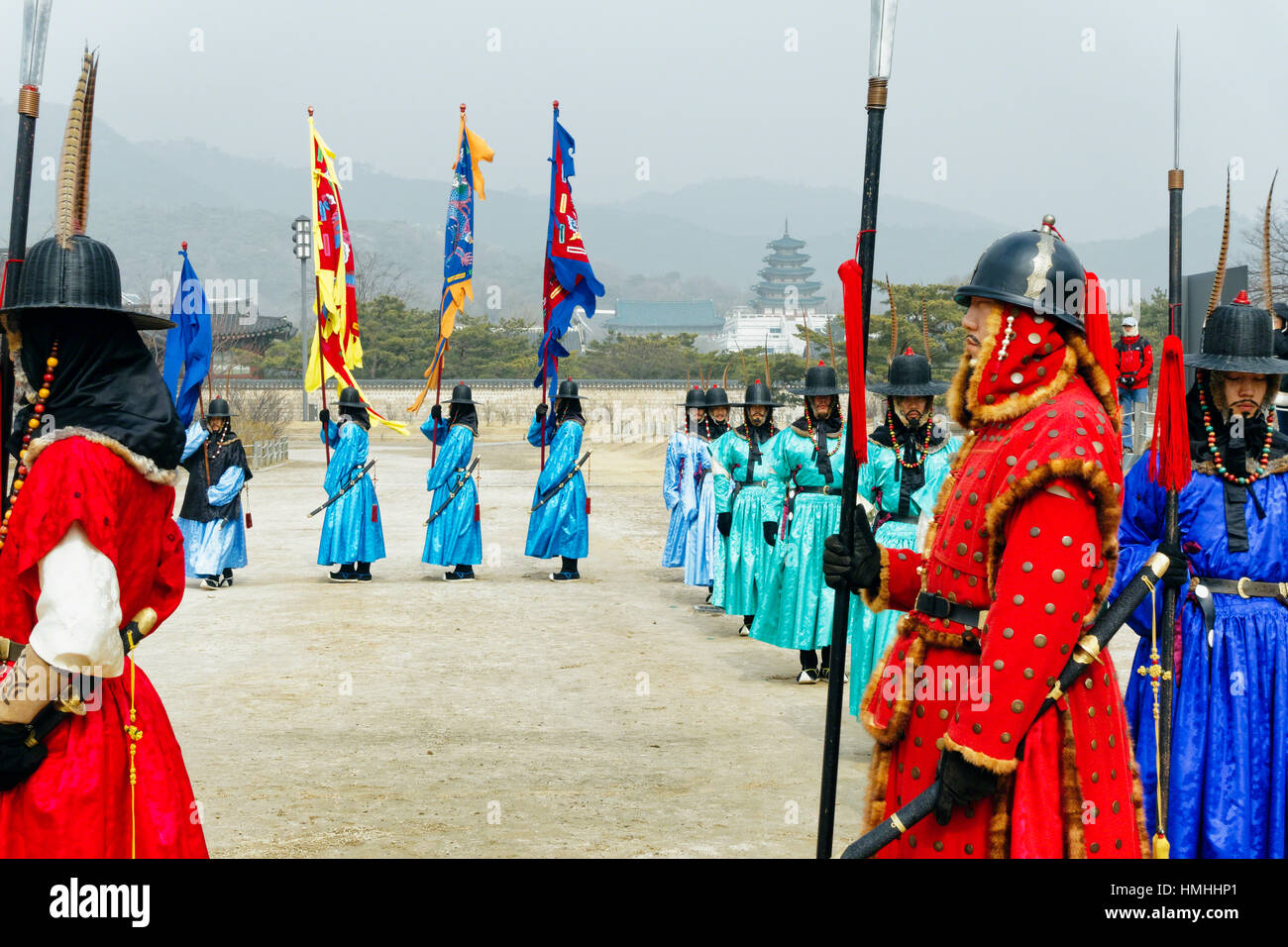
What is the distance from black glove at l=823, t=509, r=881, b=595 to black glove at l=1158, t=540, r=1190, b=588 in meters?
1.01

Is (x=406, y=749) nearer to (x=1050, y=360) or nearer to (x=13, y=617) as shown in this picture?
(x=13, y=617)

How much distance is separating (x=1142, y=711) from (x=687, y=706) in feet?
11.8

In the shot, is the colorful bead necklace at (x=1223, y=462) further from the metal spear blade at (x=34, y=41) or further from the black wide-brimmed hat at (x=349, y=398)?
the black wide-brimmed hat at (x=349, y=398)

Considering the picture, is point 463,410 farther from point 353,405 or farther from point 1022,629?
point 1022,629

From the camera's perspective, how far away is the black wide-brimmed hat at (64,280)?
9.41ft

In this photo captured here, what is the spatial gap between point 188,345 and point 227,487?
5.91m

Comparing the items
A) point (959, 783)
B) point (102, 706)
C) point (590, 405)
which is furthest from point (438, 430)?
point (590, 405)

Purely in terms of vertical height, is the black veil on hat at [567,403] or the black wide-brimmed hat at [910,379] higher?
the black wide-brimmed hat at [910,379]

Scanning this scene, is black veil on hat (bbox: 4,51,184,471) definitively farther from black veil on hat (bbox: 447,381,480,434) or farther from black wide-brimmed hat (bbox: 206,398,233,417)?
black veil on hat (bbox: 447,381,480,434)

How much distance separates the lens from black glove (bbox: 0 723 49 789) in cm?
270

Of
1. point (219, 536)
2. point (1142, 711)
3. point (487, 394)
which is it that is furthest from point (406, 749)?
point (487, 394)

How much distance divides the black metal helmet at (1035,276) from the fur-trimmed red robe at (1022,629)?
5cm

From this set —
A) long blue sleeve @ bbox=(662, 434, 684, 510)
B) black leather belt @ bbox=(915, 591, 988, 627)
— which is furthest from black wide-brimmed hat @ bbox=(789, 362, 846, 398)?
black leather belt @ bbox=(915, 591, 988, 627)

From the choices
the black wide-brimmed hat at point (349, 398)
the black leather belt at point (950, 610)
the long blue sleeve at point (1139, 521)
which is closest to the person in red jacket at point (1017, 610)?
the black leather belt at point (950, 610)
